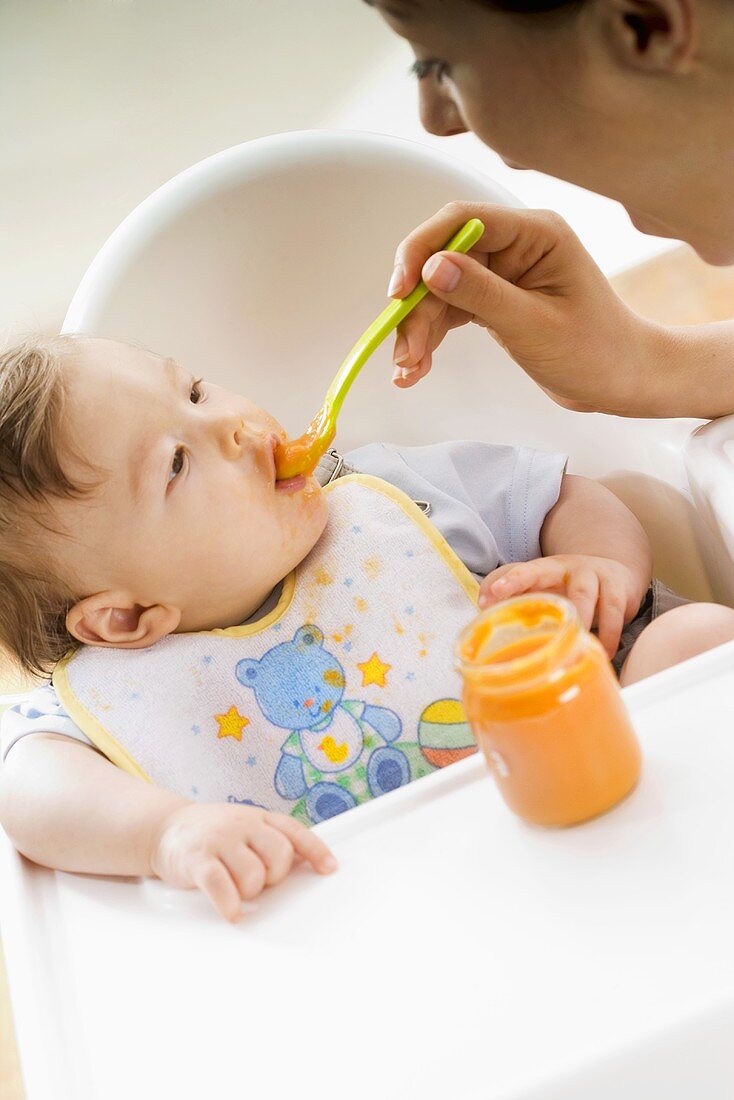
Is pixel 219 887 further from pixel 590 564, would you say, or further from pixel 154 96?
pixel 154 96

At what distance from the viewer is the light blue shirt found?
1092 millimetres

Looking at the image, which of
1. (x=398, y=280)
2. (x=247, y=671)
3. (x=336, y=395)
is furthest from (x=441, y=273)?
(x=247, y=671)

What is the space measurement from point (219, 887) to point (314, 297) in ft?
2.59

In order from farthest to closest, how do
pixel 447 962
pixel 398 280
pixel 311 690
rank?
pixel 311 690
pixel 398 280
pixel 447 962

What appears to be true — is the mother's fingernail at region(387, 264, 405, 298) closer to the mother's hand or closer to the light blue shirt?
the mother's hand

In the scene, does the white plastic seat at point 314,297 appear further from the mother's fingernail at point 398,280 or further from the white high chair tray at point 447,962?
the white high chair tray at point 447,962

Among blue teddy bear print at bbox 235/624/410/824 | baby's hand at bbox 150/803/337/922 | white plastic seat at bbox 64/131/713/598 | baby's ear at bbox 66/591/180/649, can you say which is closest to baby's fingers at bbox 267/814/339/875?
baby's hand at bbox 150/803/337/922

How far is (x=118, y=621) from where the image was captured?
1.00 metres

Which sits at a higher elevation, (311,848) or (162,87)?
(162,87)

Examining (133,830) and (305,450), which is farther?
(305,450)

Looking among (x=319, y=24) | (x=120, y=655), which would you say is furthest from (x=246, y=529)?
(x=319, y=24)

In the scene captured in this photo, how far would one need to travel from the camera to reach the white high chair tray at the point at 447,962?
46cm

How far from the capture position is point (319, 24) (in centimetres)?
64

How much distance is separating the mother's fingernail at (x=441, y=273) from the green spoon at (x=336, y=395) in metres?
0.07
